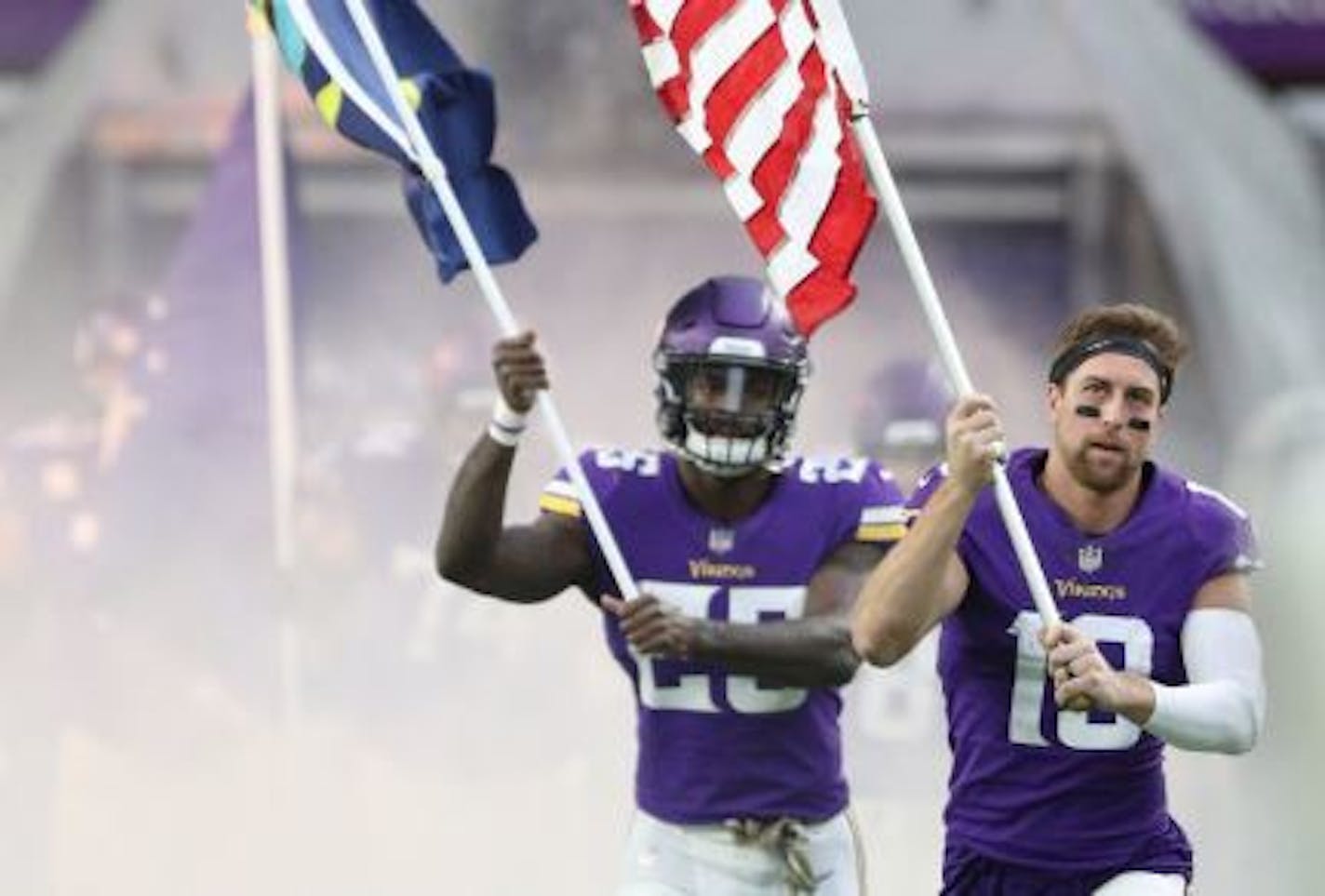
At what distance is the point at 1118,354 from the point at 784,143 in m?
0.66

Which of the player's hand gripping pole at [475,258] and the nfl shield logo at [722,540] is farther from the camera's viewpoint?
the nfl shield logo at [722,540]

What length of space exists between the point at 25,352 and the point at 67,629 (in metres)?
0.88

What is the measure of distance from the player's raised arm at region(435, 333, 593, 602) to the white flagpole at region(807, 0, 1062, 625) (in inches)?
30.8

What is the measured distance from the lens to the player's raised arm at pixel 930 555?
6.49 metres

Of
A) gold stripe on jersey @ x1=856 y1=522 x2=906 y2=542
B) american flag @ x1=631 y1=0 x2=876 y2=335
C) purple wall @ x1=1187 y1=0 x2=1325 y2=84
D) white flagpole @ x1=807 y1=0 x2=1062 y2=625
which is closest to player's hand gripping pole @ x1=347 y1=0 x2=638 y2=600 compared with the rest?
gold stripe on jersey @ x1=856 y1=522 x2=906 y2=542

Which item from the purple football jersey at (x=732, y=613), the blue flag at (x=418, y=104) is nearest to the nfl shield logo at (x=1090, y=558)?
the purple football jersey at (x=732, y=613)

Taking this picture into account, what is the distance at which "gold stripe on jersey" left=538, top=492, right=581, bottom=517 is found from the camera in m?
7.83

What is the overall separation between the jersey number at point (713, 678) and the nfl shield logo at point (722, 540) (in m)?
0.07

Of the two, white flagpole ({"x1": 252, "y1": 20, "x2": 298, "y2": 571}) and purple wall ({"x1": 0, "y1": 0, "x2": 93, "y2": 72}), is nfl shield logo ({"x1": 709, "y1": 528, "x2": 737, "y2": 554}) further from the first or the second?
purple wall ({"x1": 0, "y1": 0, "x2": 93, "y2": 72})

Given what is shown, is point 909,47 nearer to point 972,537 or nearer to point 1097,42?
point 1097,42

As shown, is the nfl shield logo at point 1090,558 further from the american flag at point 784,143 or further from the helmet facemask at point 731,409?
the helmet facemask at point 731,409

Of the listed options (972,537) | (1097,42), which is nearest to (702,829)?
Result: (972,537)

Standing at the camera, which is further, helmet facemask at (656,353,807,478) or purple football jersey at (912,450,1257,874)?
helmet facemask at (656,353,807,478)

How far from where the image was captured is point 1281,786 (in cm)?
1220
